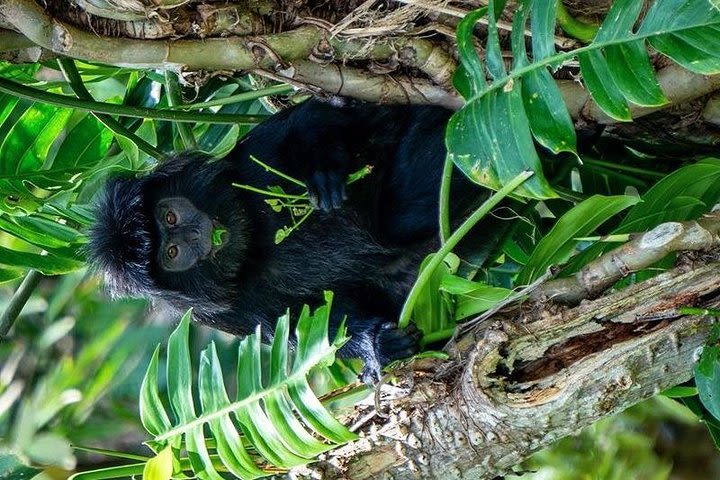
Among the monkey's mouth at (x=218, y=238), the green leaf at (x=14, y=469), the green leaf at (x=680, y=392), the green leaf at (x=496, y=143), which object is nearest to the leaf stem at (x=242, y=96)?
the monkey's mouth at (x=218, y=238)

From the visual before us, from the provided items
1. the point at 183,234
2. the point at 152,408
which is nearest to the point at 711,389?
the point at 152,408

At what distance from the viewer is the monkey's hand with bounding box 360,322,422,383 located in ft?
8.38

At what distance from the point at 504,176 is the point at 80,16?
105 centimetres

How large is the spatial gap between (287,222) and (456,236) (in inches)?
38.9

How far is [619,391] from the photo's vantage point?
6.65 ft

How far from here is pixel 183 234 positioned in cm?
298

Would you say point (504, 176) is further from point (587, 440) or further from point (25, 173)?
point (587, 440)

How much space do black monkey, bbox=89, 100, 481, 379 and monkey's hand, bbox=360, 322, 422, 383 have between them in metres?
0.02

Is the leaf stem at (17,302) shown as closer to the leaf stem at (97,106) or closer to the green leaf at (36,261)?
the green leaf at (36,261)

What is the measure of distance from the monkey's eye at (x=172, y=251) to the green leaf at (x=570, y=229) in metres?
1.09

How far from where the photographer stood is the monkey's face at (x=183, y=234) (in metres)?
2.96

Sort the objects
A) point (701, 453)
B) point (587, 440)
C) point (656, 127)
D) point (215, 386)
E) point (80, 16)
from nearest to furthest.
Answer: point (80, 16) < point (215, 386) < point (656, 127) < point (587, 440) < point (701, 453)

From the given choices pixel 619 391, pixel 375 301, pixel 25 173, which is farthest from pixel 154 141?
pixel 619 391

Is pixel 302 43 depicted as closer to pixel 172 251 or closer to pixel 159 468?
pixel 172 251
